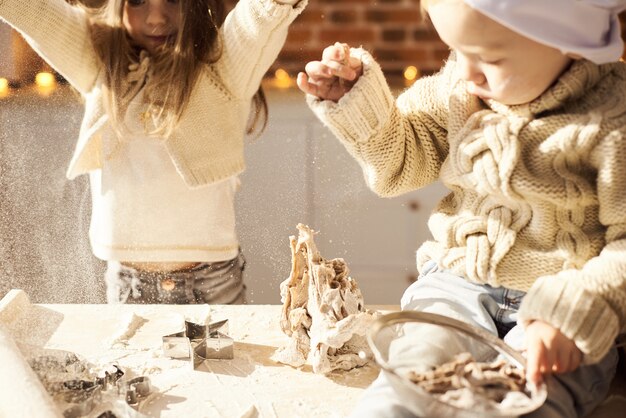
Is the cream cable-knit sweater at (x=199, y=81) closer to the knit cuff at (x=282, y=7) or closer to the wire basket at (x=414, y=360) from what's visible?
the knit cuff at (x=282, y=7)

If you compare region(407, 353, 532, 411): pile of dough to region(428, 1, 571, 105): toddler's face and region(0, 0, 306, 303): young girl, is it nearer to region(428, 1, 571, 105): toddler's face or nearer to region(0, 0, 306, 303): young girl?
region(428, 1, 571, 105): toddler's face

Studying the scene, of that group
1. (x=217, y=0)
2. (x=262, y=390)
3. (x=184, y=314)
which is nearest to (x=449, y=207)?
(x=262, y=390)

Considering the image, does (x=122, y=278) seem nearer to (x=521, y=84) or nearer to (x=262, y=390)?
(x=262, y=390)

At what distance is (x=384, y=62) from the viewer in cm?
164


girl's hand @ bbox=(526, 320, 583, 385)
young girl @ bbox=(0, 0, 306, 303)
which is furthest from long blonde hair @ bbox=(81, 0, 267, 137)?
girl's hand @ bbox=(526, 320, 583, 385)

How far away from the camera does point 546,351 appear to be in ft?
2.28

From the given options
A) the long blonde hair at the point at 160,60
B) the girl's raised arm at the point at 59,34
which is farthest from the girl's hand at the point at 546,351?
the girl's raised arm at the point at 59,34

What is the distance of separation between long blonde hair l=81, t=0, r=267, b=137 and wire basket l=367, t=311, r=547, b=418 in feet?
1.82

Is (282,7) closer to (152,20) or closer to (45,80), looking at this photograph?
(152,20)

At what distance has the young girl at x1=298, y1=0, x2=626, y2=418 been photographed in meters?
0.70

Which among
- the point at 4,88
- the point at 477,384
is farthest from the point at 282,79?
the point at 477,384

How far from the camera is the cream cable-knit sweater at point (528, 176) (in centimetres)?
71

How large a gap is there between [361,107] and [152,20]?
502mm

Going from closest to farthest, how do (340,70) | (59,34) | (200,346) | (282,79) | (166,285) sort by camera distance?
1. (340,70)
2. (200,346)
3. (59,34)
4. (166,285)
5. (282,79)
